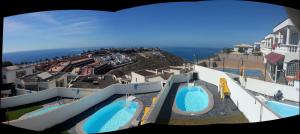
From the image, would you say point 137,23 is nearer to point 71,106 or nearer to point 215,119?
point 71,106

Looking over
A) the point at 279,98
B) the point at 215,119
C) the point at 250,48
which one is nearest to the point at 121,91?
the point at 215,119

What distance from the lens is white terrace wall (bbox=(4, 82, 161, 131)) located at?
508cm

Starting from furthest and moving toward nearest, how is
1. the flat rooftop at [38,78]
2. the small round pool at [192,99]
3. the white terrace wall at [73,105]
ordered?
1. the flat rooftop at [38,78]
2. the small round pool at [192,99]
3. the white terrace wall at [73,105]

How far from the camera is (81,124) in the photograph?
5.74 m

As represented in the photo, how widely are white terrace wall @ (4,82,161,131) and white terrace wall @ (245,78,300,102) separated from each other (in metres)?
3.34

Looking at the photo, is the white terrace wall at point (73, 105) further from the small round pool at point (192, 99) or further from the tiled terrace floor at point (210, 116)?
the tiled terrace floor at point (210, 116)

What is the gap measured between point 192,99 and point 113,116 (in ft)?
9.44

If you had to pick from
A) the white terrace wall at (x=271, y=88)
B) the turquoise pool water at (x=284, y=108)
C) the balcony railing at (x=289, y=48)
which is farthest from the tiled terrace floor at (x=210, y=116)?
the balcony railing at (x=289, y=48)

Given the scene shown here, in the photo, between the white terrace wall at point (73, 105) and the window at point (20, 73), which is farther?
the window at point (20, 73)

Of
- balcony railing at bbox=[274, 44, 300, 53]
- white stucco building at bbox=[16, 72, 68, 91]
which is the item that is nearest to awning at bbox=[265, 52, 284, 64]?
Answer: balcony railing at bbox=[274, 44, 300, 53]

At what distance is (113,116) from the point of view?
7285 mm

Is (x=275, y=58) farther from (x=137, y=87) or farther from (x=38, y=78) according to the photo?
(x=38, y=78)

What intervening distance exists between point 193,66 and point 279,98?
418 centimetres

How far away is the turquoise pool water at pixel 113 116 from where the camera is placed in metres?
6.36
